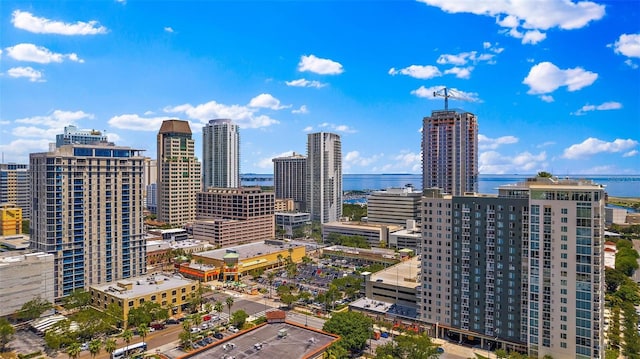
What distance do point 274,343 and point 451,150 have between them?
103 meters

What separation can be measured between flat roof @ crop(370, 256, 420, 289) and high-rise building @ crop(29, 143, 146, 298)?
153 ft

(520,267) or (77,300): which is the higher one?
(520,267)

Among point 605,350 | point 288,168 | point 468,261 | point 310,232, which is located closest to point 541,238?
point 468,261

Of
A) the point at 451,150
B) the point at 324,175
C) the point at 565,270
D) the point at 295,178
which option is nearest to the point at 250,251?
the point at 324,175

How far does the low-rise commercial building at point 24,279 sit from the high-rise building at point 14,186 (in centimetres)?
11043

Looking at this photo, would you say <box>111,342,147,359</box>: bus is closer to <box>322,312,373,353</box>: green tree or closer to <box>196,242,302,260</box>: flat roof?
<box>322,312,373,353</box>: green tree

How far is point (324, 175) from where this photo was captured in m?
165

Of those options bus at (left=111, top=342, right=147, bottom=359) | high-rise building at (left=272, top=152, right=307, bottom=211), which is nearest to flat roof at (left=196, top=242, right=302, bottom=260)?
bus at (left=111, top=342, right=147, bottom=359)

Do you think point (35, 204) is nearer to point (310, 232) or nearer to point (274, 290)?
point (274, 290)

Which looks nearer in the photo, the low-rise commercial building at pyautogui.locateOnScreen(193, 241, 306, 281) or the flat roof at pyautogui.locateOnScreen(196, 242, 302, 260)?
the low-rise commercial building at pyautogui.locateOnScreen(193, 241, 306, 281)

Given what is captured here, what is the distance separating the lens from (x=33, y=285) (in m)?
62.6

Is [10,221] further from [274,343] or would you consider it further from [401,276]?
[401,276]

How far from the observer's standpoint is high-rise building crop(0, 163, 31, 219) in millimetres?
154125

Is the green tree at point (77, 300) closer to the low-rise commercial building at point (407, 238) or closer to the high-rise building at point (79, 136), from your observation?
the high-rise building at point (79, 136)
